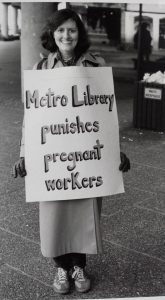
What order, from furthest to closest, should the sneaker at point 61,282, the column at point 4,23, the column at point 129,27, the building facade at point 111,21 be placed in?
the column at point 4,23, the building facade at point 111,21, the column at point 129,27, the sneaker at point 61,282

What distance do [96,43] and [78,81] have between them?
2938 centimetres

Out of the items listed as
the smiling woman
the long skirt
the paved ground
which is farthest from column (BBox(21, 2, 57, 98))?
the long skirt

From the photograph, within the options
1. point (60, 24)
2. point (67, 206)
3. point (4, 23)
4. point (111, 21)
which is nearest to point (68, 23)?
point (60, 24)

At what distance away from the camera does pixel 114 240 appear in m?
4.25

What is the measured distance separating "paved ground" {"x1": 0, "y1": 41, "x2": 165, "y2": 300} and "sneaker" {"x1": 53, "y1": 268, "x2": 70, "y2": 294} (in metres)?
0.04

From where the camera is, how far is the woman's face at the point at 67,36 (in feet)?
10.4

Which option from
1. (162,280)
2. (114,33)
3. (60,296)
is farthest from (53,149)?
(114,33)

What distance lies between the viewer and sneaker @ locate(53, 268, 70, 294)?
342 centimetres

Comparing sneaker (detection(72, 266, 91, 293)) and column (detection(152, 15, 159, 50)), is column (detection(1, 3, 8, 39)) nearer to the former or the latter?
column (detection(152, 15, 159, 50))

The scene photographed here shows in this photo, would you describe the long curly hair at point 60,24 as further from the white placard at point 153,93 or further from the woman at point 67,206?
the white placard at point 153,93

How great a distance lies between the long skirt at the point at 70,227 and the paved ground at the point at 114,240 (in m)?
0.33

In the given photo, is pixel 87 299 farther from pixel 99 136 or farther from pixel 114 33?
pixel 114 33

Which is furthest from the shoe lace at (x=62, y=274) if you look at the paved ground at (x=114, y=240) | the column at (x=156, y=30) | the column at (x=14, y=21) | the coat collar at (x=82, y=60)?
the column at (x=14, y=21)

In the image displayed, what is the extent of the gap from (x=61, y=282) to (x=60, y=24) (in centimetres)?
165
